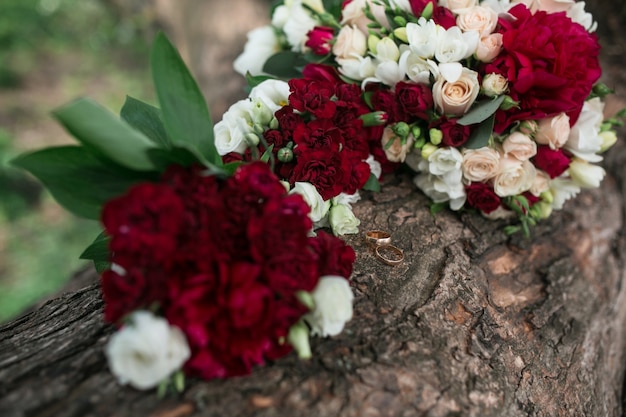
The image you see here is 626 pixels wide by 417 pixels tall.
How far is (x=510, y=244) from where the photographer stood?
1.52m

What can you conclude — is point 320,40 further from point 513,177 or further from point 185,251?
point 185,251

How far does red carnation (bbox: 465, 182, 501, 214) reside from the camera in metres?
1.41

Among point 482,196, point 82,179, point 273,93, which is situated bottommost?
point 482,196

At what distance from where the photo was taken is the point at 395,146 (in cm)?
141

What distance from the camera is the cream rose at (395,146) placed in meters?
1.39

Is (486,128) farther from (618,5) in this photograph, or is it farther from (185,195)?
(618,5)

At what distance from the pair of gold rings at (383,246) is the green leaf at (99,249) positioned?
561 millimetres

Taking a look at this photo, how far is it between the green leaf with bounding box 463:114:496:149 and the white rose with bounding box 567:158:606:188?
1.02ft

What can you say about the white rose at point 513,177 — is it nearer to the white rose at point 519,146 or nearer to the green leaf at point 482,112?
→ the white rose at point 519,146

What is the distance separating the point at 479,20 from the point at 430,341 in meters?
0.78

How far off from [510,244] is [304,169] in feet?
2.25

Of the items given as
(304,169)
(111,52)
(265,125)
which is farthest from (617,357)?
(111,52)

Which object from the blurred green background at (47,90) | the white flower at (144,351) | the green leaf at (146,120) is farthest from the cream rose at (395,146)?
the blurred green background at (47,90)

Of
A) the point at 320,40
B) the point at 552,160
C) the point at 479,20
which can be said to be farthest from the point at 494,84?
the point at 320,40
